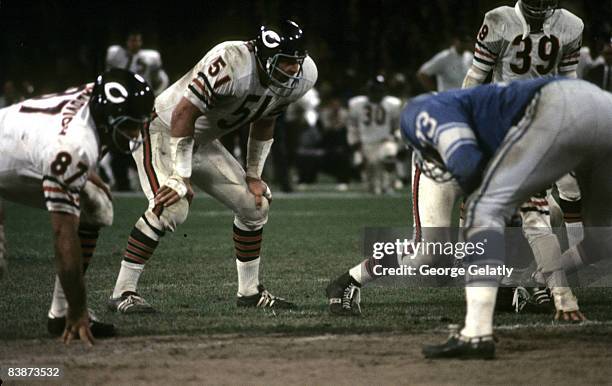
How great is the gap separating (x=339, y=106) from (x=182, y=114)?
15146 mm

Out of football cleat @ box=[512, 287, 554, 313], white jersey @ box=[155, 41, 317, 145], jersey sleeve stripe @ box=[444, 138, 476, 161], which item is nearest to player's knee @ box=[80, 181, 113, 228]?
white jersey @ box=[155, 41, 317, 145]

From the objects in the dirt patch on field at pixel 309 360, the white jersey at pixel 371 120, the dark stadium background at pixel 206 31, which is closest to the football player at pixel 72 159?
the dirt patch on field at pixel 309 360

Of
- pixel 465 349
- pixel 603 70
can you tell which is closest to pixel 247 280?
pixel 465 349

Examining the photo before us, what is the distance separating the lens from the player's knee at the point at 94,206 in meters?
5.92

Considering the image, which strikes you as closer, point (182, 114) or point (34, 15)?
point (182, 114)

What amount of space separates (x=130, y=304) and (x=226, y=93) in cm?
146

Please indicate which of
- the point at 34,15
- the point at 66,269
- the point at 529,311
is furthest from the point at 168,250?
the point at 34,15

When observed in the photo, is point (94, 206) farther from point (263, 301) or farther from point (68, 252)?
point (263, 301)

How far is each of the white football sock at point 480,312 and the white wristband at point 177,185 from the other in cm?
213

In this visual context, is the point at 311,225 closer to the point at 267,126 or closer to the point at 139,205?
the point at 139,205

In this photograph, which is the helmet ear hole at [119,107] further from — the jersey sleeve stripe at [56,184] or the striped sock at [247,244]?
the striped sock at [247,244]

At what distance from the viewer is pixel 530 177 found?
17.9ft

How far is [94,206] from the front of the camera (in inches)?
234

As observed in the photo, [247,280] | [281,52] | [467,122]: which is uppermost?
[281,52]
